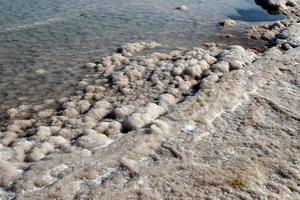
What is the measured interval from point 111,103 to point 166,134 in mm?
2942

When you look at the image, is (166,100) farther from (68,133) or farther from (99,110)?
(68,133)

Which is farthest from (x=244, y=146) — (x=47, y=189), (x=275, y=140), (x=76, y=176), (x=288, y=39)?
(x=288, y=39)

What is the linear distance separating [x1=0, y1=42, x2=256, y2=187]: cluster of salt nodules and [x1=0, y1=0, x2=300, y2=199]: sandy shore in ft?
0.10

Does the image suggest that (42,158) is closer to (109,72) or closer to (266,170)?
(266,170)

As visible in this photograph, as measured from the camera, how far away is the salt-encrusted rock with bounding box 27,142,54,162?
8000 millimetres

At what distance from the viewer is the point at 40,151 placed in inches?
323

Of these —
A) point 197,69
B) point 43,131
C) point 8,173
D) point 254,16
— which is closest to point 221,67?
point 197,69

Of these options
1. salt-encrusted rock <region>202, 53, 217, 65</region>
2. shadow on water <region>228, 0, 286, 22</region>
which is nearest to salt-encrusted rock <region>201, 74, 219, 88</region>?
salt-encrusted rock <region>202, 53, 217, 65</region>

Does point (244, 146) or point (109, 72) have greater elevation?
point (244, 146)

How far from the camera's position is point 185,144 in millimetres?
7938

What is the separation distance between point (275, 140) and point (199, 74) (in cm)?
432

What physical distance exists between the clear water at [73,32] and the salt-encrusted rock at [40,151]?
2.98m

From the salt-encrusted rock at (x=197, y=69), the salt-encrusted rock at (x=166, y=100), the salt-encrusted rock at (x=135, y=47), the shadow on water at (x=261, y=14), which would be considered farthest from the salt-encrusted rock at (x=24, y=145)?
the shadow on water at (x=261, y=14)

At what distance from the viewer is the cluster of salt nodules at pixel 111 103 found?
840 centimetres
